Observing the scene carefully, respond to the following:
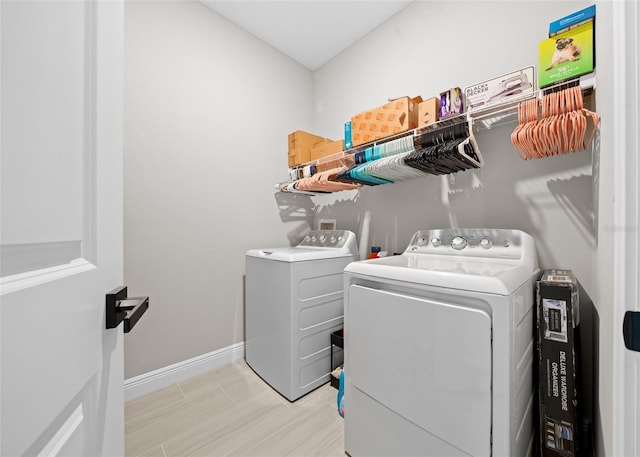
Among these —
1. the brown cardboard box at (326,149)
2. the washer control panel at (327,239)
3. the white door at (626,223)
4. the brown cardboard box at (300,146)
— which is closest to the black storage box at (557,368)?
the white door at (626,223)

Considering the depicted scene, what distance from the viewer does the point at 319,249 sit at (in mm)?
2031

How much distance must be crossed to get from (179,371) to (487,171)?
2380 millimetres

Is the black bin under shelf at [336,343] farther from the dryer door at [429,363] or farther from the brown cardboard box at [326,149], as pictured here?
the brown cardboard box at [326,149]

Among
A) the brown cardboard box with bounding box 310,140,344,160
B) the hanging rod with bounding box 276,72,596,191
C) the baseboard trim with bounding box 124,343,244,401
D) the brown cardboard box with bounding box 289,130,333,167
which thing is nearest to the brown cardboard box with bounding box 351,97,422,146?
the hanging rod with bounding box 276,72,596,191

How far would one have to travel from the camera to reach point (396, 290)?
1.05m

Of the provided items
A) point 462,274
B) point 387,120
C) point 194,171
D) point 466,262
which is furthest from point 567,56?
point 194,171

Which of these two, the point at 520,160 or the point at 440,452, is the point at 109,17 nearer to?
the point at 440,452

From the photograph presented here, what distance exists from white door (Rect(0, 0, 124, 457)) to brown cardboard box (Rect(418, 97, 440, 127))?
1.44 meters

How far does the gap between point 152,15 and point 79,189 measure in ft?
6.61

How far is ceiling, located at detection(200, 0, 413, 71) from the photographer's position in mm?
1916

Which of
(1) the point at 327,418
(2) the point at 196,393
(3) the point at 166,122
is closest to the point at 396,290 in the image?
(1) the point at 327,418

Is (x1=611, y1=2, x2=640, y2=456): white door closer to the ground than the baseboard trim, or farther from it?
farther from it

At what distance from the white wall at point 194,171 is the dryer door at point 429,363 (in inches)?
51.9

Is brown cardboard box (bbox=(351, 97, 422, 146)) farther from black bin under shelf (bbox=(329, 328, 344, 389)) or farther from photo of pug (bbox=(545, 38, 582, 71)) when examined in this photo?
black bin under shelf (bbox=(329, 328, 344, 389))
